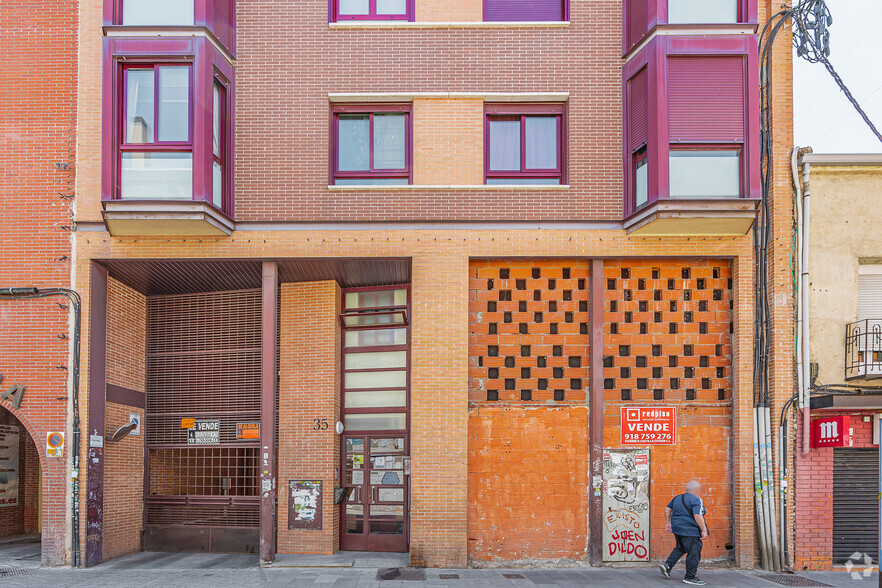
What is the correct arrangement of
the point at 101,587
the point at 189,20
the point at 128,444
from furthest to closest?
1. the point at 128,444
2. the point at 189,20
3. the point at 101,587

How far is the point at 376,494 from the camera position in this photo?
15.3 meters

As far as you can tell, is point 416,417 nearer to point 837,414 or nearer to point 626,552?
point 626,552

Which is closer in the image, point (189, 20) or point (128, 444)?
point (189, 20)

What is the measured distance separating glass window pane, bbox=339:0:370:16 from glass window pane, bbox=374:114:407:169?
6.41 feet

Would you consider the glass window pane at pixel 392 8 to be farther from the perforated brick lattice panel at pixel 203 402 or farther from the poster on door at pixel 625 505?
the poster on door at pixel 625 505

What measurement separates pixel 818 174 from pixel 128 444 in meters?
13.8

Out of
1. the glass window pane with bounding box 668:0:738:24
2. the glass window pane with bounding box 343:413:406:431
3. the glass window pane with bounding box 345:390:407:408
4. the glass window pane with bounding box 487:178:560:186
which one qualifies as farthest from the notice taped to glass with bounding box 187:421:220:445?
the glass window pane with bounding box 668:0:738:24

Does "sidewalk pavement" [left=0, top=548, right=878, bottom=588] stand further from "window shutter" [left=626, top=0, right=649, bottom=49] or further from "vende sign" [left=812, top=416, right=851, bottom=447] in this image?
"window shutter" [left=626, top=0, right=649, bottom=49]

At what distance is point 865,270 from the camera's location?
14258 mm

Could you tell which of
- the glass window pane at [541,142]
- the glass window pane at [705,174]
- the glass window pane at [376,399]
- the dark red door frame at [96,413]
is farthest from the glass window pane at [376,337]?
the glass window pane at [705,174]

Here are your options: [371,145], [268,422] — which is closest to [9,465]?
[268,422]

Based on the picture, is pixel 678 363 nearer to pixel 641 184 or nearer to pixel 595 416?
pixel 595 416

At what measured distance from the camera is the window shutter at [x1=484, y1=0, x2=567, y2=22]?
14.7 metres

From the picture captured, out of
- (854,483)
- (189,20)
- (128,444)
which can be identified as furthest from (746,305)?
(128,444)
